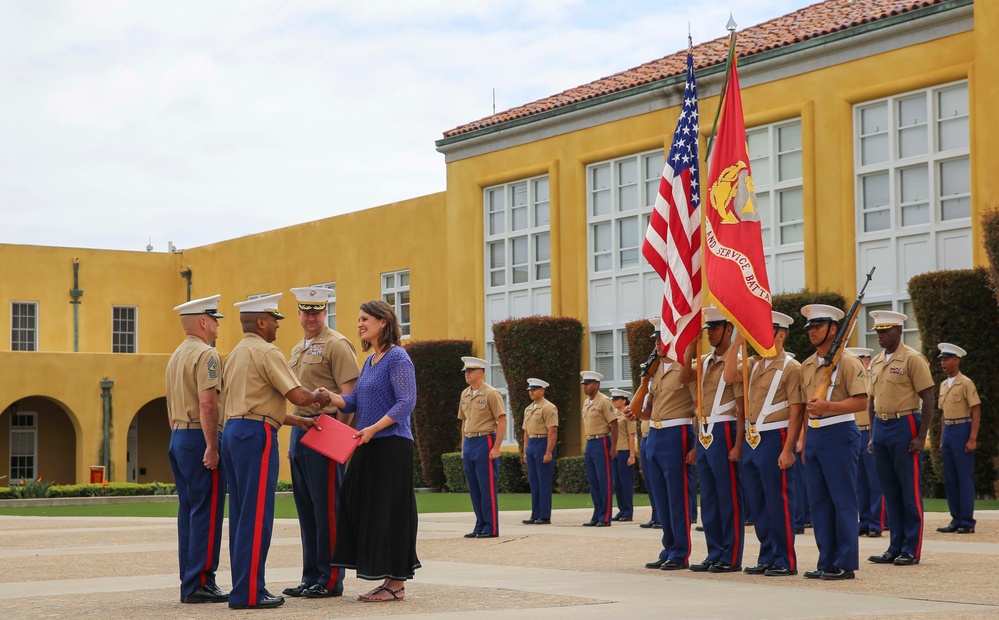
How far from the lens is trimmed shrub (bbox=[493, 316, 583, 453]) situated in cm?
3111

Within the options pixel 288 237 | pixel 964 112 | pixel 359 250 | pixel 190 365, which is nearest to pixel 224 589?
pixel 190 365

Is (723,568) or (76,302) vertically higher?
(76,302)

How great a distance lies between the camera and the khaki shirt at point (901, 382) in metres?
12.4

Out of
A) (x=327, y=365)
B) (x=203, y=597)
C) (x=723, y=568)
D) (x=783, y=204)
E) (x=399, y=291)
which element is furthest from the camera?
(x=399, y=291)

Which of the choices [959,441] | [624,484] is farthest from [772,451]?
[624,484]

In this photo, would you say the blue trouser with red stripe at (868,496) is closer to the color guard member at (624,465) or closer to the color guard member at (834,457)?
the color guard member at (834,457)

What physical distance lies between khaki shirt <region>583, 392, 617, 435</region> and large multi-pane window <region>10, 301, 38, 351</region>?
2945 centimetres

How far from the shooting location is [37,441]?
135 feet

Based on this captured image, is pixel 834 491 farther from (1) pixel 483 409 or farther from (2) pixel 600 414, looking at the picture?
(2) pixel 600 414

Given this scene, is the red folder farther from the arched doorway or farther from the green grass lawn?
the arched doorway

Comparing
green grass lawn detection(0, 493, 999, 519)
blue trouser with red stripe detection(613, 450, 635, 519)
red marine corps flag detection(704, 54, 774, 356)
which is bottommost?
green grass lawn detection(0, 493, 999, 519)

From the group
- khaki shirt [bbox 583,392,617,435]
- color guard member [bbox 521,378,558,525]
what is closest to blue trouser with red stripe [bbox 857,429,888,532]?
color guard member [bbox 521,378,558,525]

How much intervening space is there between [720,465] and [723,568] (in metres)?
0.82

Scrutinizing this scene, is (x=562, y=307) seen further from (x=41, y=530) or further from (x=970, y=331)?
(x=41, y=530)
